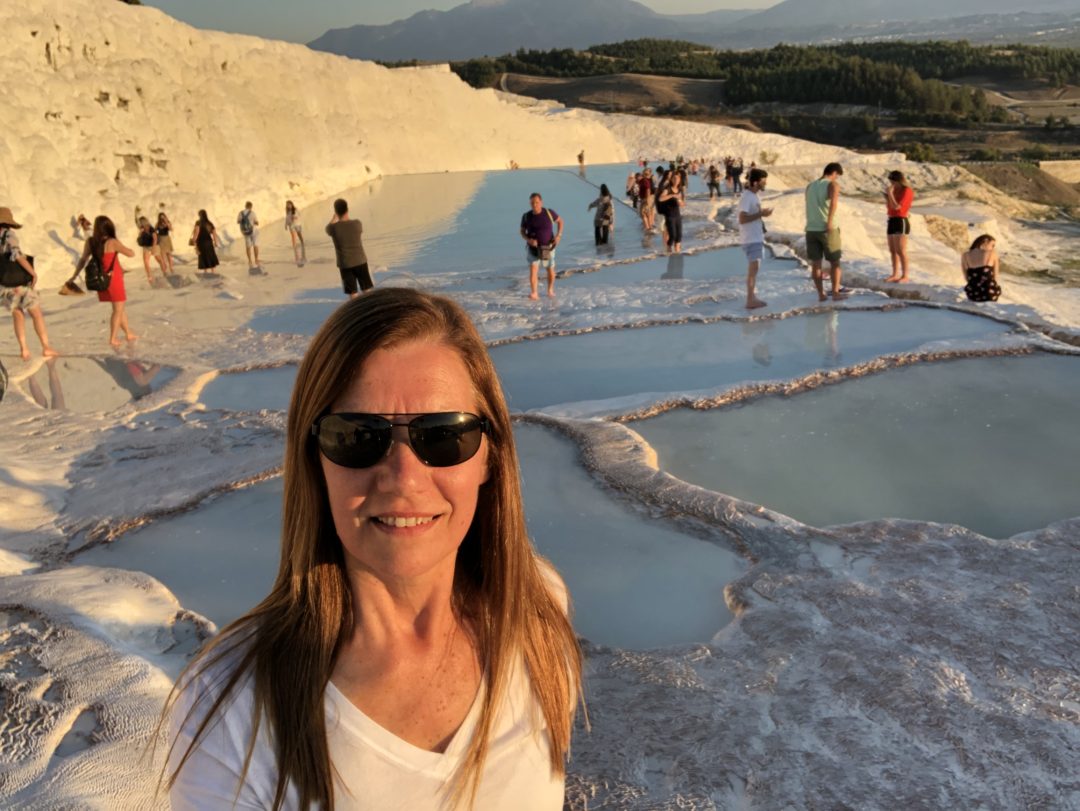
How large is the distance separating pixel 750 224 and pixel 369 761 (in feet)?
30.1

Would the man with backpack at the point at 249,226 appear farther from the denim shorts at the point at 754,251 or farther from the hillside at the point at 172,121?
the denim shorts at the point at 754,251

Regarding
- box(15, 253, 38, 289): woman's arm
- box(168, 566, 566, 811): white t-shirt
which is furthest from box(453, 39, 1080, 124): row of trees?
box(168, 566, 566, 811): white t-shirt

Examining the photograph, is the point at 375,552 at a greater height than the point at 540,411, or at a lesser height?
greater

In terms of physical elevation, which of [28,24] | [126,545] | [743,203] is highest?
[28,24]

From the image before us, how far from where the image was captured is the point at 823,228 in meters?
9.83

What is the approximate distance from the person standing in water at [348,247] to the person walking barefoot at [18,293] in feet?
10.1

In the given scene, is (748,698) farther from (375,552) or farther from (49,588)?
(49,588)

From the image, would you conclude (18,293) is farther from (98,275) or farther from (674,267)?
(674,267)

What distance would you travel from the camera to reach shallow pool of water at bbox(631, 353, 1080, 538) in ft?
16.3

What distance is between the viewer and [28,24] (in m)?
18.7

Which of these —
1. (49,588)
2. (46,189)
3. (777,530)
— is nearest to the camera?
(49,588)

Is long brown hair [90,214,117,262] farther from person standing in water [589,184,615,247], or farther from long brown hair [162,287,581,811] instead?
long brown hair [162,287,581,811]

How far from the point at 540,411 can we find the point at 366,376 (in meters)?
5.34

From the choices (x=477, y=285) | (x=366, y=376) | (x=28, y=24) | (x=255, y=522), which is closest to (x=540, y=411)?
(x=255, y=522)
